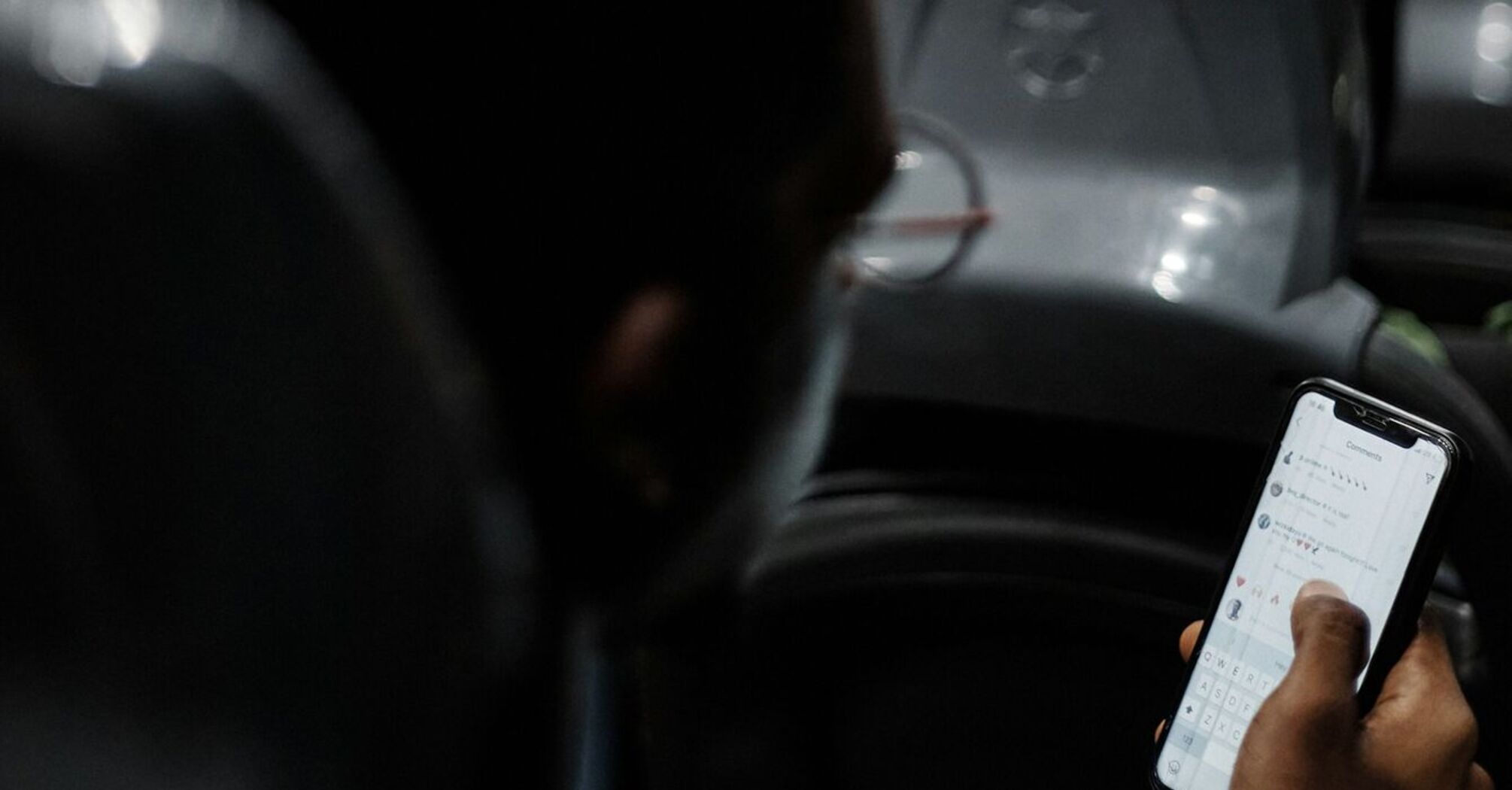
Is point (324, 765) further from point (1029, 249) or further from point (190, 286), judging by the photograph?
point (1029, 249)

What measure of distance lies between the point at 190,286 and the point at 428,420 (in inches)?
2.3

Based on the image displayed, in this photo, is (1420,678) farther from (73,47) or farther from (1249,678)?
(73,47)

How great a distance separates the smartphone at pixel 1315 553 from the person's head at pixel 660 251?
25cm

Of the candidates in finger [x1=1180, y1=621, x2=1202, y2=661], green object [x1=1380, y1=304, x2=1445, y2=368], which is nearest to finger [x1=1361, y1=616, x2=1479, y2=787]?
finger [x1=1180, y1=621, x2=1202, y2=661]

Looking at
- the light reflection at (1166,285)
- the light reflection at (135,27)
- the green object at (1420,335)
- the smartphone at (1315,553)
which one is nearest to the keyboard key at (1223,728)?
the smartphone at (1315,553)

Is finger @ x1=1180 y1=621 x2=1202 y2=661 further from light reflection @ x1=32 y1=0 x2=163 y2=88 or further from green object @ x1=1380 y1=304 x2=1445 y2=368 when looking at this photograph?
light reflection @ x1=32 y1=0 x2=163 y2=88

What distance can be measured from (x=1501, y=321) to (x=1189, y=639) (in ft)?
2.86

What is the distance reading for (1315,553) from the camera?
842mm

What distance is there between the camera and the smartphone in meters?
0.81

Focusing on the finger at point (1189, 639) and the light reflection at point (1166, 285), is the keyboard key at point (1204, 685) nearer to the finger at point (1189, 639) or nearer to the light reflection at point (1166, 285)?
the finger at point (1189, 639)

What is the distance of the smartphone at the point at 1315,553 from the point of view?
81 cm

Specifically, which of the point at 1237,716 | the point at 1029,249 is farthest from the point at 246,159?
the point at 1029,249

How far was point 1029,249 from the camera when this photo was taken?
3.90 feet

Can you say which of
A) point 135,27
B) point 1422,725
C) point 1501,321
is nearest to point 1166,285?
point 1422,725
